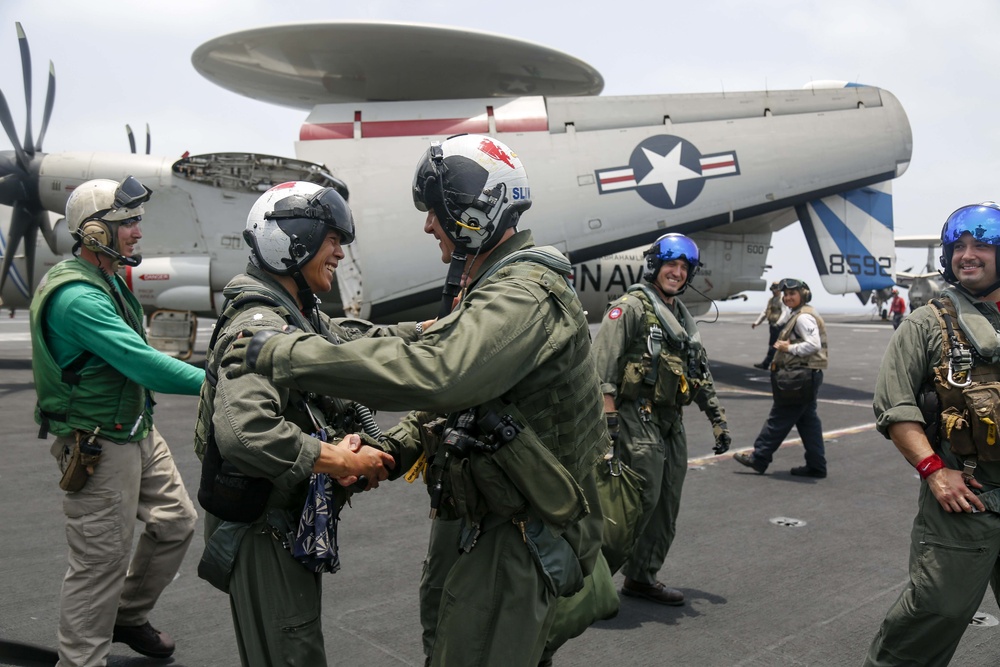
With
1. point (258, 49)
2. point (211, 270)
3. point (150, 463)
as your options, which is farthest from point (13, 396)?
point (150, 463)

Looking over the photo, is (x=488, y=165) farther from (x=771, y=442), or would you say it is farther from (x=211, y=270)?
(x=211, y=270)

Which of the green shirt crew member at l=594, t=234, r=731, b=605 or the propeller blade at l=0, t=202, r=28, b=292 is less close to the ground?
the propeller blade at l=0, t=202, r=28, b=292

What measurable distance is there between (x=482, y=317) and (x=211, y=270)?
1217 cm

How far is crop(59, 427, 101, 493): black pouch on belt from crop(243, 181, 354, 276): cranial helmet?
138 centimetres

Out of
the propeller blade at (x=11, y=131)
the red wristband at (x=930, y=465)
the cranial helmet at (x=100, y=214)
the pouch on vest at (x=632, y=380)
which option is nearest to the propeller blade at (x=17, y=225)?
the propeller blade at (x=11, y=131)

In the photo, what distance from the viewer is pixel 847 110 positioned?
537 inches

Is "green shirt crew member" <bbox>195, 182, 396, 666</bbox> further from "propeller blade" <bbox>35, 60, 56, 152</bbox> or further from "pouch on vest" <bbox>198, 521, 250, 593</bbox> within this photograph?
"propeller blade" <bbox>35, 60, 56, 152</bbox>

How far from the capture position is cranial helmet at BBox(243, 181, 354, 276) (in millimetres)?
2479

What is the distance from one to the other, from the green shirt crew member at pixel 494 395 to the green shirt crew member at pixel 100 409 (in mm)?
1533

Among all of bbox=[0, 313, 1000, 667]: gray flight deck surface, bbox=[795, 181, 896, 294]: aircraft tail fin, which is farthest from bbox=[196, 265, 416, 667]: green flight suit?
bbox=[795, 181, 896, 294]: aircraft tail fin

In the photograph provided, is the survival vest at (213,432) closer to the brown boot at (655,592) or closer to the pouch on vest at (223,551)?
the pouch on vest at (223,551)

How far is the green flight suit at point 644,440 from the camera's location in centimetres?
439

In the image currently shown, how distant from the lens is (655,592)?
4.42 m

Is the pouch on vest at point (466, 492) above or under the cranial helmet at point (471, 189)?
under
